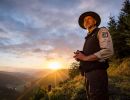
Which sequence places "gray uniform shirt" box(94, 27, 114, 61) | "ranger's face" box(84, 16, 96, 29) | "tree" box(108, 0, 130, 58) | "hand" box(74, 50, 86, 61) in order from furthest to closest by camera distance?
"tree" box(108, 0, 130, 58) < "ranger's face" box(84, 16, 96, 29) < "hand" box(74, 50, 86, 61) < "gray uniform shirt" box(94, 27, 114, 61)

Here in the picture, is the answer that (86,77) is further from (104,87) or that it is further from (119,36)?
(119,36)

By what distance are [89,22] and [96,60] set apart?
2.65 feet

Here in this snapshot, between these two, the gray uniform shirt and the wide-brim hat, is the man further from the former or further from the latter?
the wide-brim hat

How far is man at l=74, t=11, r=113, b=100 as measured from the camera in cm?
417

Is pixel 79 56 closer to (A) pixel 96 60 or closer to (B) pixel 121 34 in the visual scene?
(A) pixel 96 60

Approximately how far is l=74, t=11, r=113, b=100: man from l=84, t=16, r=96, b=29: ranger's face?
20 centimetres

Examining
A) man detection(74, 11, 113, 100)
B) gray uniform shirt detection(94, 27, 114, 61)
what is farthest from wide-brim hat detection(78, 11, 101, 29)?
gray uniform shirt detection(94, 27, 114, 61)

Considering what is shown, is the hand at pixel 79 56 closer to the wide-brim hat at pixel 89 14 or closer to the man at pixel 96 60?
the man at pixel 96 60

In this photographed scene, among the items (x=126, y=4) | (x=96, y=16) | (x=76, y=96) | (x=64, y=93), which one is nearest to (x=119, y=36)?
(x=126, y=4)

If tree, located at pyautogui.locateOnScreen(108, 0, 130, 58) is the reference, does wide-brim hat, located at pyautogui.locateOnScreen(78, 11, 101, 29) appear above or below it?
below

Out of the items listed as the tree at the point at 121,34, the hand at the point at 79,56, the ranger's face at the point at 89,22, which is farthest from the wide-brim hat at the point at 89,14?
the tree at the point at 121,34

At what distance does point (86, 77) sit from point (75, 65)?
4438 cm

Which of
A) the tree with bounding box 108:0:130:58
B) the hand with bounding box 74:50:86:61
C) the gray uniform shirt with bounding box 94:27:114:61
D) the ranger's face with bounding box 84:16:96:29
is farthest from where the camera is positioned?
the tree with bounding box 108:0:130:58

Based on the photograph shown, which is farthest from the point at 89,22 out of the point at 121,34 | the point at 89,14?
the point at 121,34
